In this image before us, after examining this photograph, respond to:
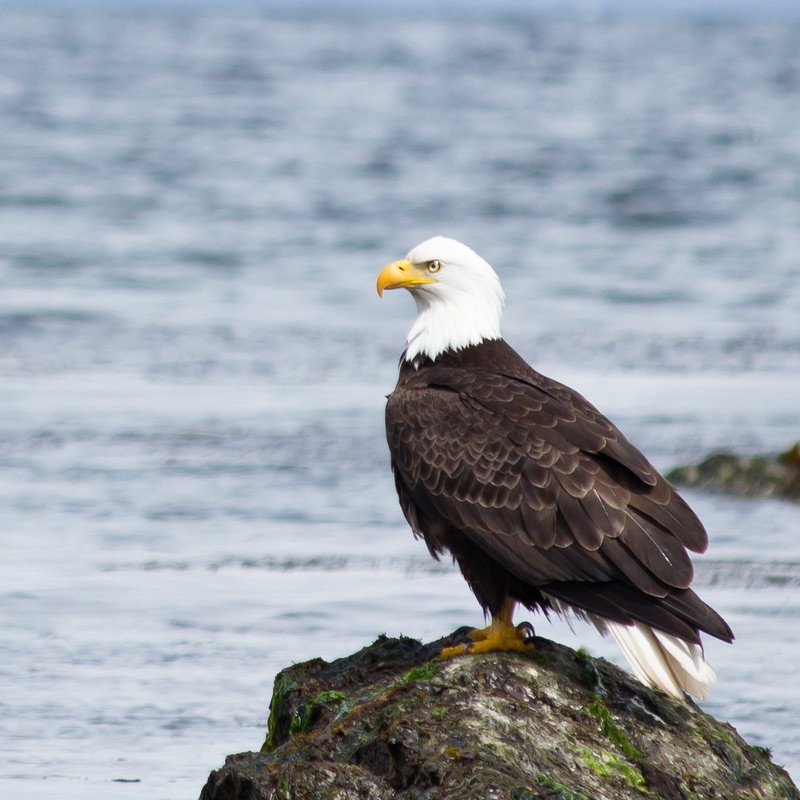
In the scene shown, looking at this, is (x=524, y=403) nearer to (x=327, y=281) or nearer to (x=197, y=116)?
(x=327, y=281)

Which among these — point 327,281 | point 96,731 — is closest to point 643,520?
Result: point 96,731

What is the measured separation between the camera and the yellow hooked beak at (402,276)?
6.21m

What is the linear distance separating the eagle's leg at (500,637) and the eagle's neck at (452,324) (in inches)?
39.5

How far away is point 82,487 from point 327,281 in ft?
A: 24.4

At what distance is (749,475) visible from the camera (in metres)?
9.88

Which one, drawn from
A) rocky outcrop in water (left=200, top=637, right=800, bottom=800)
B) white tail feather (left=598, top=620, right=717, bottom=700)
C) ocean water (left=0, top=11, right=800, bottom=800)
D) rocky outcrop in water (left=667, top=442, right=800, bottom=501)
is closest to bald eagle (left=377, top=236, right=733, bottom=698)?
white tail feather (left=598, top=620, right=717, bottom=700)

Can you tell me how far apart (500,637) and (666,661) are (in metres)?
0.52

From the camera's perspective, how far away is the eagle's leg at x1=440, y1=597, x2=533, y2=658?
530 cm

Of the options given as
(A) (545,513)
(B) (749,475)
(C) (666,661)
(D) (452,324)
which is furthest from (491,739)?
(B) (749,475)

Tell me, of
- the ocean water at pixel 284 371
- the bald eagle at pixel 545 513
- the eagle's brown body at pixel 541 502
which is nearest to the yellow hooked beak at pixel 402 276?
the bald eagle at pixel 545 513

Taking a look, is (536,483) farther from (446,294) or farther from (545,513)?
(446,294)

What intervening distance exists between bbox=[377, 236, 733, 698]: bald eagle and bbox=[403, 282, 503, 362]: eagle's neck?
0.25 feet

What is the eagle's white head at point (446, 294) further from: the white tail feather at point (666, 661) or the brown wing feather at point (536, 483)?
the white tail feather at point (666, 661)

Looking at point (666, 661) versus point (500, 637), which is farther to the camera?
point (500, 637)
